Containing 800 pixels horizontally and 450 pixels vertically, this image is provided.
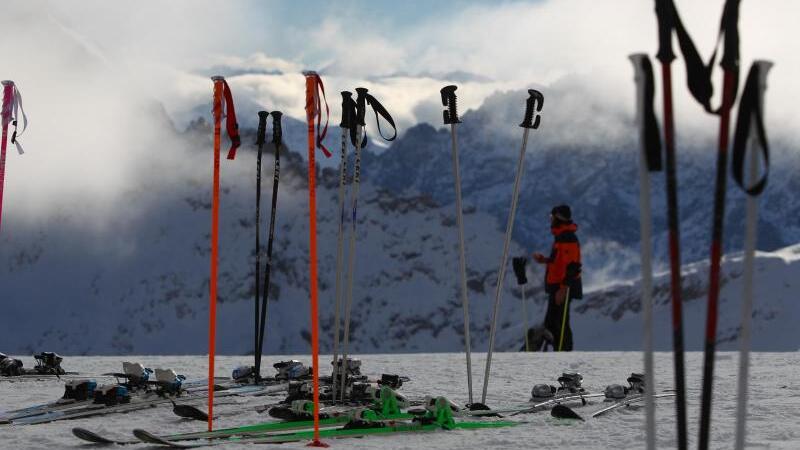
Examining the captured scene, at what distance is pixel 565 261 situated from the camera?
13.1 meters

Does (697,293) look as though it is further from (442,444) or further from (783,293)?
(442,444)

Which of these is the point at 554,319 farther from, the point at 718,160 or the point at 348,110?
the point at 718,160

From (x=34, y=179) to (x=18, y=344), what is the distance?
36.6 metres

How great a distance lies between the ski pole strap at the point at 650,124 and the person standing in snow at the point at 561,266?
9240 millimetres

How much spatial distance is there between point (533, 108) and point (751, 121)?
3496mm

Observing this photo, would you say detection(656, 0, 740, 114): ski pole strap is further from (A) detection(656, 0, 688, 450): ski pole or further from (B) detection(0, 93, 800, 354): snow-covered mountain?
(B) detection(0, 93, 800, 354): snow-covered mountain

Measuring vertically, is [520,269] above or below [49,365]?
above

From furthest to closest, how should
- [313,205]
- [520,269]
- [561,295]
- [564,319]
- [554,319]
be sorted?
[520,269] < [554,319] < [564,319] < [561,295] < [313,205]

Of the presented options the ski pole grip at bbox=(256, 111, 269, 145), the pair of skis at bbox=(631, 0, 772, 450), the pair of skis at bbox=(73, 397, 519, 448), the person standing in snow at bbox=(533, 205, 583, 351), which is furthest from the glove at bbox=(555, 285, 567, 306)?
the pair of skis at bbox=(631, 0, 772, 450)

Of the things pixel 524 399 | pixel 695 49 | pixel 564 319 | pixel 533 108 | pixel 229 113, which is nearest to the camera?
pixel 695 49

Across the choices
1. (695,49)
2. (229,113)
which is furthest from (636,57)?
(229,113)

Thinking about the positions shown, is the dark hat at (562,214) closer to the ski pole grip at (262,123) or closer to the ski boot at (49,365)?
the ski pole grip at (262,123)

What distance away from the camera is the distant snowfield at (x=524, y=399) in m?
5.67

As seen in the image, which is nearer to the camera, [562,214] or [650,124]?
[650,124]
